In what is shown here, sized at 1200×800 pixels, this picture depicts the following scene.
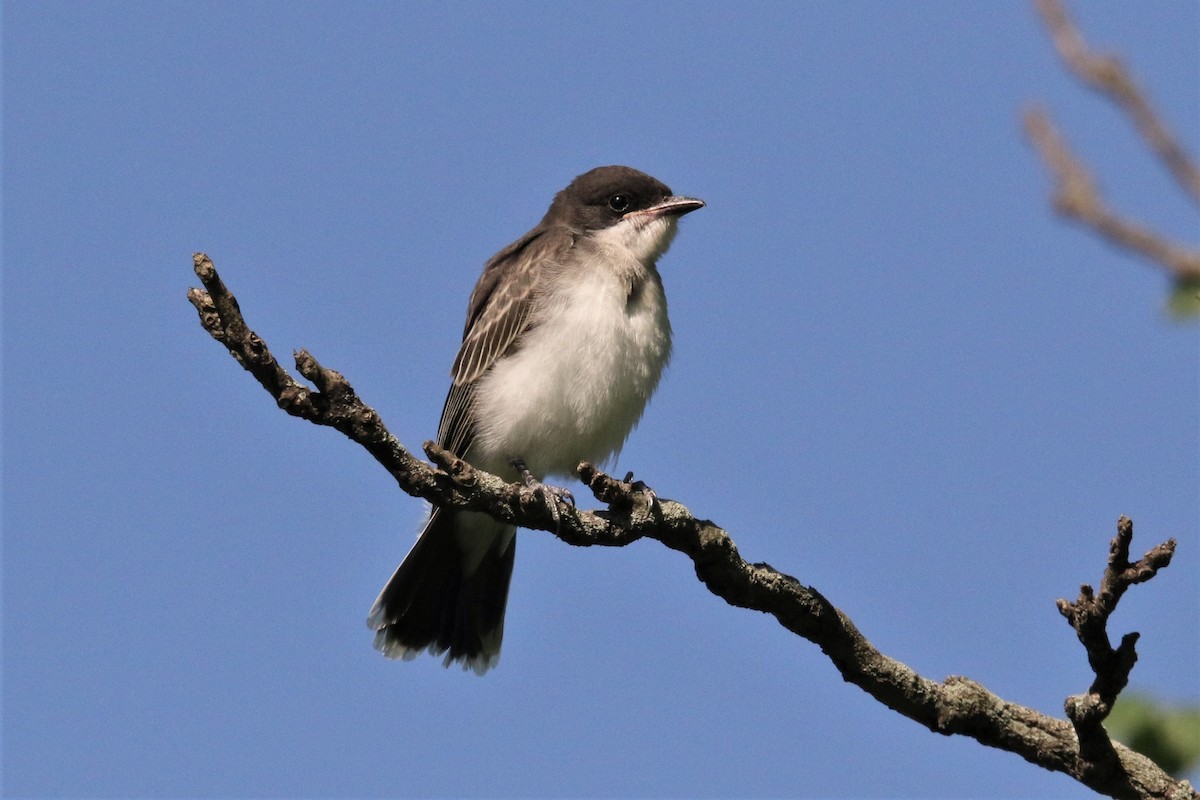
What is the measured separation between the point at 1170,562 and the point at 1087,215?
84.0 inches

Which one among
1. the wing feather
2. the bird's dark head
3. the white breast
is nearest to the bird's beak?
the bird's dark head

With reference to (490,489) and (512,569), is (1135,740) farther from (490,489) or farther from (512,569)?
(512,569)

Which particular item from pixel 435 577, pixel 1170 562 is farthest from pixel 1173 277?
pixel 435 577

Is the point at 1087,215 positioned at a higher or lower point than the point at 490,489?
A: lower

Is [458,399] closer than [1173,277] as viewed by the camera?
No

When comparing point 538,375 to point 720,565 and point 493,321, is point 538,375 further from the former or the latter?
point 720,565

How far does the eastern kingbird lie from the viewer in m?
7.71

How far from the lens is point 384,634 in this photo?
8.83 m

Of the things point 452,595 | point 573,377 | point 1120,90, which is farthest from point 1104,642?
point 452,595

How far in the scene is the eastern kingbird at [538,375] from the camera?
771 cm

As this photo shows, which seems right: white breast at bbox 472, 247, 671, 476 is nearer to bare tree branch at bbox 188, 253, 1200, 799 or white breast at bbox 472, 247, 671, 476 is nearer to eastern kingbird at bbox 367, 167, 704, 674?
eastern kingbird at bbox 367, 167, 704, 674

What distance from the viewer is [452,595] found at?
895 centimetres

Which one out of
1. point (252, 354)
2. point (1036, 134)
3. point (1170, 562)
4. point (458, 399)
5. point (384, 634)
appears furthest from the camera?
point (384, 634)

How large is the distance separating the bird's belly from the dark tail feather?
884 millimetres
